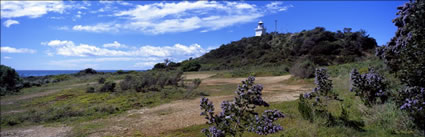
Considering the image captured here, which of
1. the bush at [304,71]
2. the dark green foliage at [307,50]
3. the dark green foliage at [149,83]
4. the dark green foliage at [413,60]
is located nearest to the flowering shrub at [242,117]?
the dark green foliage at [413,60]

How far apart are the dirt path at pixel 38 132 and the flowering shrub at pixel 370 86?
776 cm

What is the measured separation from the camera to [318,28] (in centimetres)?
5922

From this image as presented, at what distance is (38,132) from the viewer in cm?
784

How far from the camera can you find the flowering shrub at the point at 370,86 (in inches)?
242

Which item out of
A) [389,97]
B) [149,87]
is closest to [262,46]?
[149,87]

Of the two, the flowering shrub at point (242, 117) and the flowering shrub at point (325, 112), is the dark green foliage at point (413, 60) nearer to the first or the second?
the flowering shrub at point (325, 112)

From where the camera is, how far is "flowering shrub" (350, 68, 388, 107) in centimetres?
615

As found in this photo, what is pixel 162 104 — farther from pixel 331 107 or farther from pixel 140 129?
pixel 331 107

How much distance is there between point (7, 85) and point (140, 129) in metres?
24.0

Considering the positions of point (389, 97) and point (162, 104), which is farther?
point (162, 104)

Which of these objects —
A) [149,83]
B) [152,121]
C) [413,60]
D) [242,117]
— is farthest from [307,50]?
[242,117]

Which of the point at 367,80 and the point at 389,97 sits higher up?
the point at 367,80

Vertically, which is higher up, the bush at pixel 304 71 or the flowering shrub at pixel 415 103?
the bush at pixel 304 71

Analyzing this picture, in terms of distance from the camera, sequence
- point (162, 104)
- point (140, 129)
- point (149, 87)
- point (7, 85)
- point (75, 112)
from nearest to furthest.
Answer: point (140, 129), point (75, 112), point (162, 104), point (149, 87), point (7, 85)
